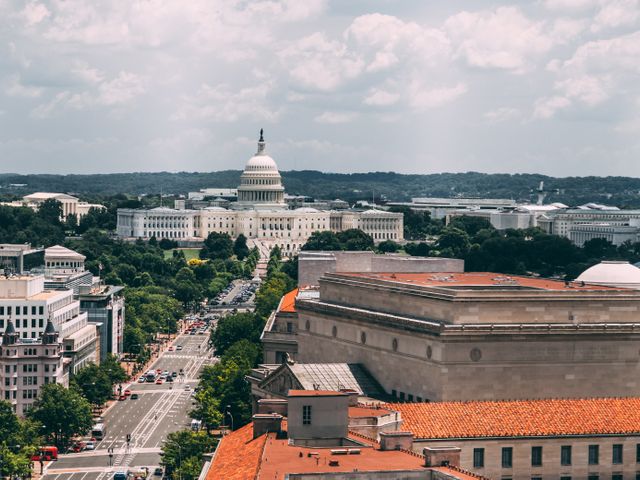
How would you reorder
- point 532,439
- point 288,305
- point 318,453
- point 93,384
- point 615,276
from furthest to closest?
1. point 93,384
2. point 288,305
3. point 615,276
4. point 532,439
5. point 318,453

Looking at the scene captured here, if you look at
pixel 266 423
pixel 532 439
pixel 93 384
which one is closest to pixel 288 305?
pixel 93 384

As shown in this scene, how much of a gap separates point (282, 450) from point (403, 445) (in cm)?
498

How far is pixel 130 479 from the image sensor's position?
120m

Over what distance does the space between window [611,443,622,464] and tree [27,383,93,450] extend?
62429 millimetres

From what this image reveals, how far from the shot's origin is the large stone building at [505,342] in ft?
Answer: 315

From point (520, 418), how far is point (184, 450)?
37.4 meters

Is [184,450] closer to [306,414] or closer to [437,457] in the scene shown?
[306,414]

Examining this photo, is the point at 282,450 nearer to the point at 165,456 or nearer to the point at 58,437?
the point at 165,456

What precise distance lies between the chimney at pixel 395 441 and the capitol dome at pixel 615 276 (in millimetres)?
41521

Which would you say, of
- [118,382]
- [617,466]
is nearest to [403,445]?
[617,466]

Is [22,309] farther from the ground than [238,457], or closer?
closer

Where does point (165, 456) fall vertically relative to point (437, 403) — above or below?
below

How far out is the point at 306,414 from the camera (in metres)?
73.4

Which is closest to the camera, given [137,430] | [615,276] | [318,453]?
[318,453]
